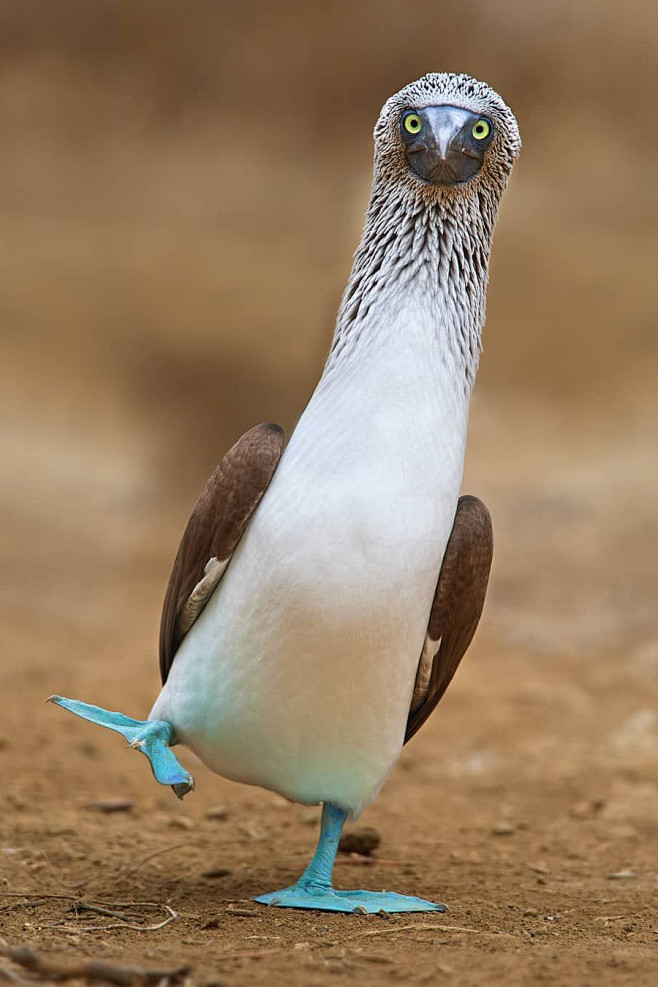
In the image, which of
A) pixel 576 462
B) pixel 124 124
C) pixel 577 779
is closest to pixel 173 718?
pixel 577 779

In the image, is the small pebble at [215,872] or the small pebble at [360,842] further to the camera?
the small pebble at [360,842]

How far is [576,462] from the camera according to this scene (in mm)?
11727

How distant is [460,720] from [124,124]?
8.81 metres

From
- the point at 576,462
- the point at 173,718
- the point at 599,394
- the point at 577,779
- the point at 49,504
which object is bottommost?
the point at 173,718

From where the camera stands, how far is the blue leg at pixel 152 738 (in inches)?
129

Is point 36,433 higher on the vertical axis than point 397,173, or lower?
higher

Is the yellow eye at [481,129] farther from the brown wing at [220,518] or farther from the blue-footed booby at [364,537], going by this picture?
the brown wing at [220,518]

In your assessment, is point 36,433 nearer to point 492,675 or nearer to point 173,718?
point 492,675

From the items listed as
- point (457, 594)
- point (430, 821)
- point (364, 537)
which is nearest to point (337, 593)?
point (364, 537)

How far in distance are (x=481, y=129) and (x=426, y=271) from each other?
449mm

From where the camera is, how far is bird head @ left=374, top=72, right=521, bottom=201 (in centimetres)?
330

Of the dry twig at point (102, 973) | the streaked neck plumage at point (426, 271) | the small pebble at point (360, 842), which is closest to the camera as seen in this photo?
the dry twig at point (102, 973)

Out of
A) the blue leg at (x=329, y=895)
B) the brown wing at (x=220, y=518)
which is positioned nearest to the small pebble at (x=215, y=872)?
the blue leg at (x=329, y=895)

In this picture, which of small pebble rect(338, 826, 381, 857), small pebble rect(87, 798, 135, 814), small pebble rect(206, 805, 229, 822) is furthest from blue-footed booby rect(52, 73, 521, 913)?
small pebble rect(87, 798, 135, 814)
